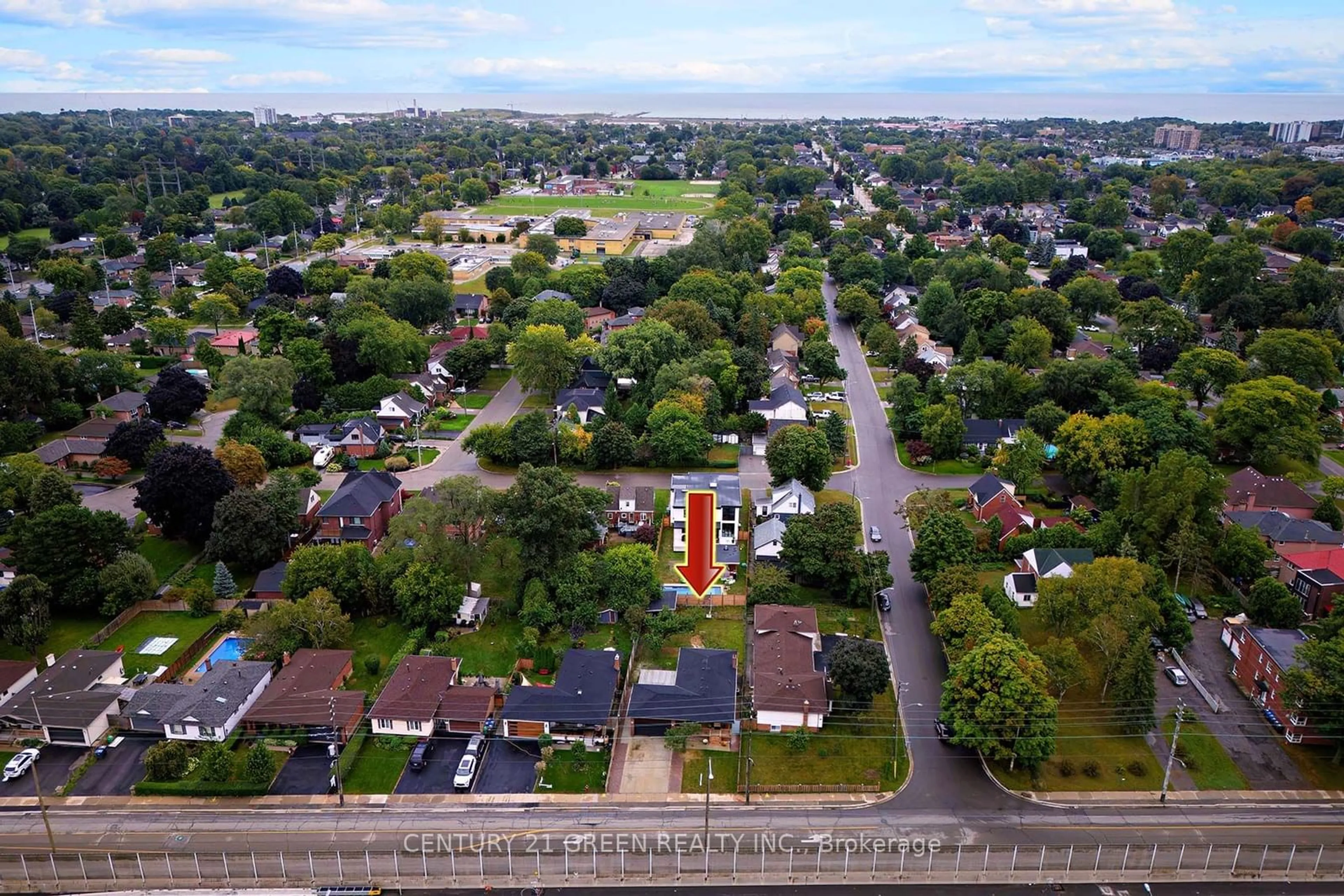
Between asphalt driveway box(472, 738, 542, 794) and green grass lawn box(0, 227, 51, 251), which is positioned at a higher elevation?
green grass lawn box(0, 227, 51, 251)

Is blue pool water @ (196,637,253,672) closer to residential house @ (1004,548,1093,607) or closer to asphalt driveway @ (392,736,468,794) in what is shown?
asphalt driveway @ (392,736,468,794)

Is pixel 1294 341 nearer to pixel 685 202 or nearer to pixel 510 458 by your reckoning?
pixel 510 458

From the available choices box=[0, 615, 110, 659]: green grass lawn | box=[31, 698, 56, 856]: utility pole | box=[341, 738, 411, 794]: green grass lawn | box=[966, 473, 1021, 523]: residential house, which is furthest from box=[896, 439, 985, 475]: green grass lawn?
box=[31, 698, 56, 856]: utility pole

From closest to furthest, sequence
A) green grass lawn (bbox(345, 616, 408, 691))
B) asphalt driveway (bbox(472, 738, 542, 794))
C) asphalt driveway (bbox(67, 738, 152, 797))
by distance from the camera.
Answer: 1. asphalt driveway (bbox(67, 738, 152, 797))
2. asphalt driveway (bbox(472, 738, 542, 794))
3. green grass lawn (bbox(345, 616, 408, 691))

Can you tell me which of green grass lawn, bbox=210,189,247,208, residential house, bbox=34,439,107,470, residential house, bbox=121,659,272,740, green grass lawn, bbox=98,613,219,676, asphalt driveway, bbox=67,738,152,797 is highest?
green grass lawn, bbox=210,189,247,208

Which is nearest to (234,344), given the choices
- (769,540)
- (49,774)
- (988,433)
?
(49,774)

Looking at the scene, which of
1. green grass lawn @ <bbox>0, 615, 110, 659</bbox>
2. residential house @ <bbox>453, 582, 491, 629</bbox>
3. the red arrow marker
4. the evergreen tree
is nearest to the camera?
green grass lawn @ <bbox>0, 615, 110, 659</bbox>
